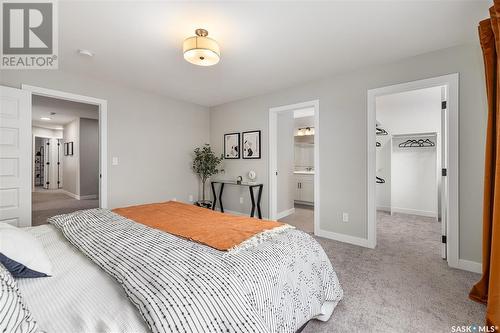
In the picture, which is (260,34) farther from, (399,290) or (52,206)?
(52,206)

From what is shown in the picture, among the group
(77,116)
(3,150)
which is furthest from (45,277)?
(77,116)

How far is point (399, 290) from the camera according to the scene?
2000mm

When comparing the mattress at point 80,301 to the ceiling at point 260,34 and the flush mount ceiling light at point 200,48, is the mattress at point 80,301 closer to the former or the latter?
the flush mount ceiling light at point 200,48

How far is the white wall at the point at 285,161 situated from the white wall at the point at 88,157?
5728 millimetres

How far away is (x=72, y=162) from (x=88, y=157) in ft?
3.02

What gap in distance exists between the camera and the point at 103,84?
3.46 metres

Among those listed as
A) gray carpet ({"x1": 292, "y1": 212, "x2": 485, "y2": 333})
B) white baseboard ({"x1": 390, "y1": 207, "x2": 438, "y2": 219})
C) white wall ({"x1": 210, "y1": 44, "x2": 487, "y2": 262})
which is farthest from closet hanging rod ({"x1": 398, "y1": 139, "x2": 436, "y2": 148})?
white wall ({"x1": 210, "y1": 44, "x2": 487, "y2": 262})

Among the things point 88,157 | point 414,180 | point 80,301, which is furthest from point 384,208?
point 88,157

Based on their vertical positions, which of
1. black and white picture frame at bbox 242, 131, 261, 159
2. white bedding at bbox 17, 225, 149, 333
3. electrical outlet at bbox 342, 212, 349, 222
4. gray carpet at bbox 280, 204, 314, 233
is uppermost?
black and white picture frame at bbox 242, 131, 261, 159

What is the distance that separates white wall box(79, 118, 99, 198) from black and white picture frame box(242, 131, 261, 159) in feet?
16.7

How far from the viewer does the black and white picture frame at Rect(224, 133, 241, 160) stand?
460 centimetres

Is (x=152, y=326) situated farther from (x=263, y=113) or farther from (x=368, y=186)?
(x=263, y=113)

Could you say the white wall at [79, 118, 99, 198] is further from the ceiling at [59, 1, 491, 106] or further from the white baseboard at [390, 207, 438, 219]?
the white baseboard at [390, 207, 438, 219]

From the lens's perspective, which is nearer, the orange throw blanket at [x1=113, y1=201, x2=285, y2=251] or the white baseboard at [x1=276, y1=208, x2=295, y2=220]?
the orange throw blanket at [x1=113, y1=201, x2=285, y2=251]
